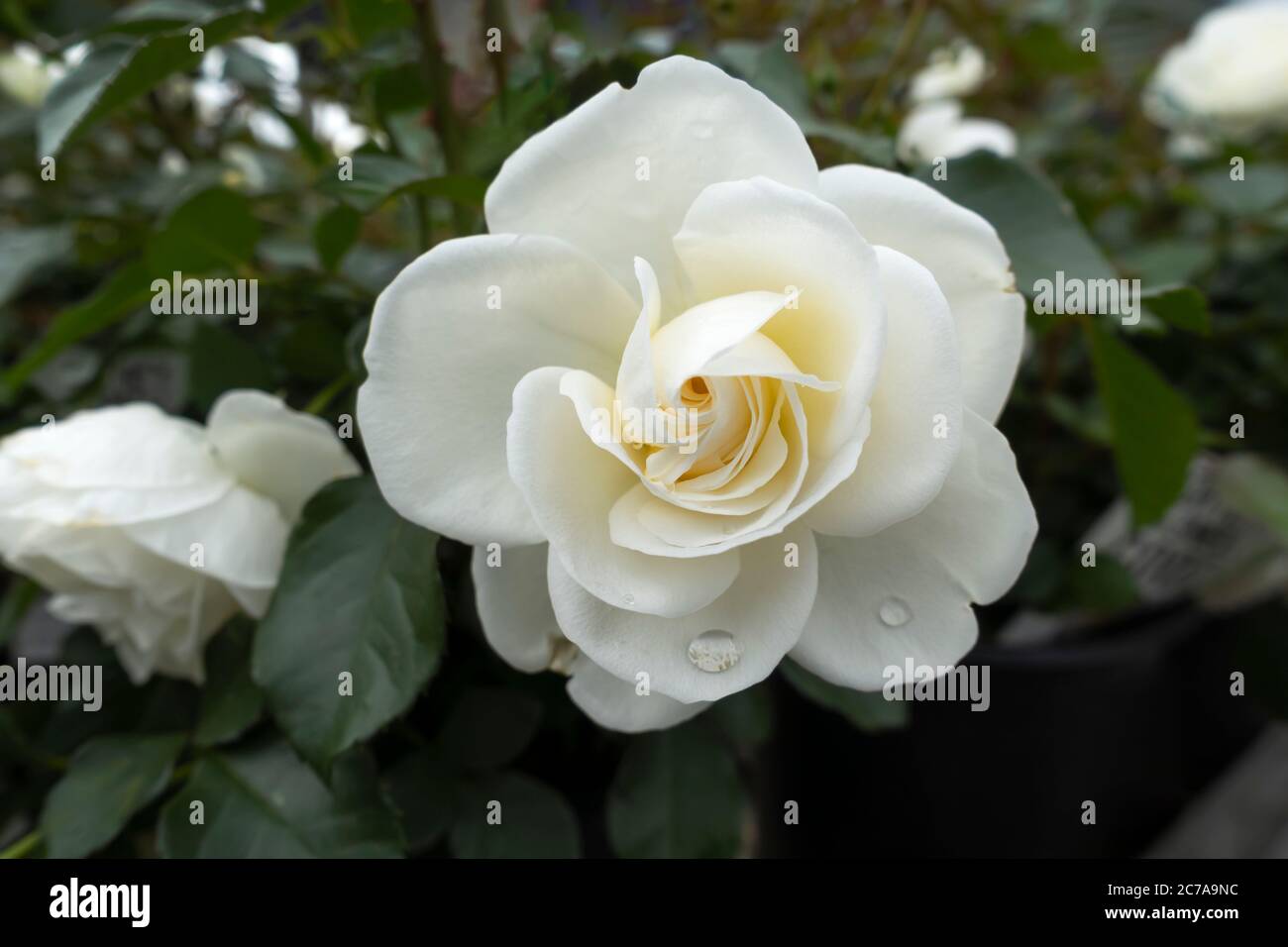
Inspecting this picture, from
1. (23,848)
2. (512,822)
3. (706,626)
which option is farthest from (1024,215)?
(23,848)

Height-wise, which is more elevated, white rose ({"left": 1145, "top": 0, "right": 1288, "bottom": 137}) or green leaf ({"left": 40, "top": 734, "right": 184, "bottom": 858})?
white rose ({"left": 1145, "top": 0, "right": 1288, "bottom": 137})

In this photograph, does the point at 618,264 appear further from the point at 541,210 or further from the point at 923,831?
the point at 923,831

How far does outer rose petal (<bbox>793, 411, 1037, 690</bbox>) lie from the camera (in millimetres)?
217

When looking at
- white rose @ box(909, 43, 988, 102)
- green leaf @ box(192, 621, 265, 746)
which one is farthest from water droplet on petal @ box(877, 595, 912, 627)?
white rose @ box(909, 43, 988, 102)

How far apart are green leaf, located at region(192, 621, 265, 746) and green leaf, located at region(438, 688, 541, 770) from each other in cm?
7

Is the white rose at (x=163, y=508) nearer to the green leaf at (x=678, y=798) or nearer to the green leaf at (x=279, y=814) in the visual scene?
the green leaf at (x=279, y=814)

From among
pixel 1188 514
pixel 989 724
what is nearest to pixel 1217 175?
pixel 1188 514

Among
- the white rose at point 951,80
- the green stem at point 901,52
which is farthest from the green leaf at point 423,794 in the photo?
A: the white rose at point 951,80

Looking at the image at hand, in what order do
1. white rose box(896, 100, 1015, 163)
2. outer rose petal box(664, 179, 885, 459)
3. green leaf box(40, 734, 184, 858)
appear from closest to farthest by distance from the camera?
outer rose petal box(664, 179, 885, 459) → green leaf box(40, 734, 184, 858) → white rose box(896, 100, 1015, 163)

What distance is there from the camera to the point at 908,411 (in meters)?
0.21

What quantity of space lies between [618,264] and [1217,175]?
0.48m

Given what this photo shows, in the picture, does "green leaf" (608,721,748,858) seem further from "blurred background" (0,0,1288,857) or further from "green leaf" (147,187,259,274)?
"green leaf" (147,187,259,274)

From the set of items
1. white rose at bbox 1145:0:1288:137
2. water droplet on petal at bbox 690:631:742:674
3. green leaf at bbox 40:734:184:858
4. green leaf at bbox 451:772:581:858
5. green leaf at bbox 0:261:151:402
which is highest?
white rose at bbox 1145:0:1288:137
